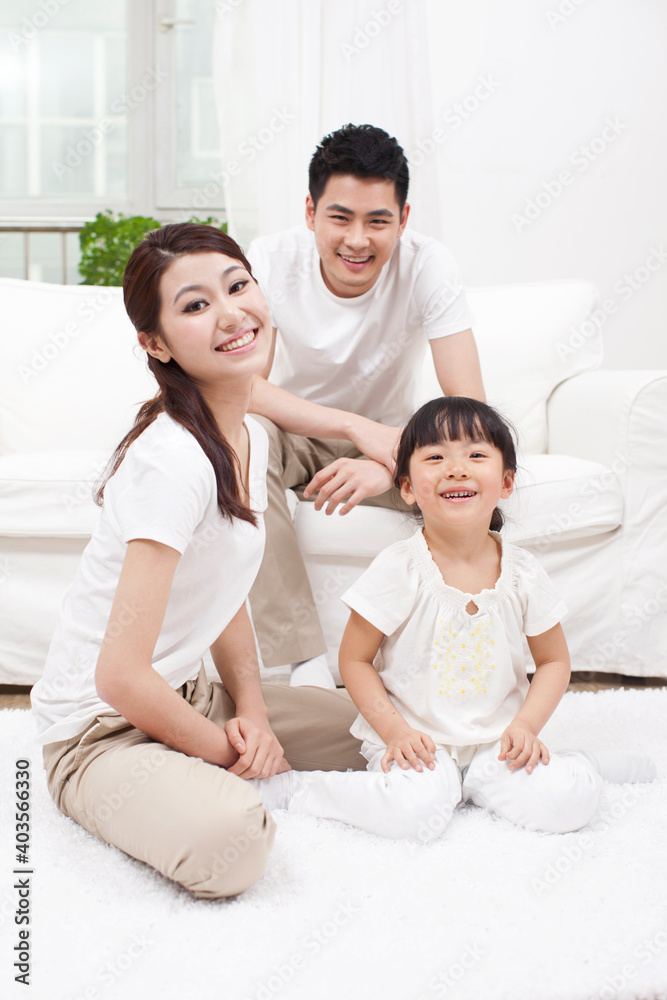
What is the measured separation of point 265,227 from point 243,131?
12.6 inches

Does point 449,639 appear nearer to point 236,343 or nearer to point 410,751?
point 410,751

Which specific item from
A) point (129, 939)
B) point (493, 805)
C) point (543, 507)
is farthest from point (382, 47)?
point (129, 939)

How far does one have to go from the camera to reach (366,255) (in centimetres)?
150

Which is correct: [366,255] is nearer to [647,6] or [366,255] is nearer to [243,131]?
[243,131]

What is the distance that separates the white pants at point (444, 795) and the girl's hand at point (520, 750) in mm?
11

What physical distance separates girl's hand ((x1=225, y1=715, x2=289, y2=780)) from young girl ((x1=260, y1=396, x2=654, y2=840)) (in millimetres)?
72

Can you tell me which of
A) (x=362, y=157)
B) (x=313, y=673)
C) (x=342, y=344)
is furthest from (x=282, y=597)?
(x=362, y=157)

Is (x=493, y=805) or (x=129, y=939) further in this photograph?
(x=493, y=805)

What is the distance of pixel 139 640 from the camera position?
2.87 ft

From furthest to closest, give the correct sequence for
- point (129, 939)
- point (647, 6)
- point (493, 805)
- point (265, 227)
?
point (647, 6), point (265, 227), point (493, 805), point (129, 939)

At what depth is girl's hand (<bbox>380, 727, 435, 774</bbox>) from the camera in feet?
3.29

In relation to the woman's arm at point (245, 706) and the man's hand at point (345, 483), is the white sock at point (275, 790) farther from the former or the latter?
the man's hand at point (345, 483)

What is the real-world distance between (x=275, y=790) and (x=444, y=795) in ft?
0.72

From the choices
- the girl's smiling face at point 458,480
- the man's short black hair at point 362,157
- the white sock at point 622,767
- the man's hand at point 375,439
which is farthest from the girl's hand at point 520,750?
the man's short black hair at point 362,157
